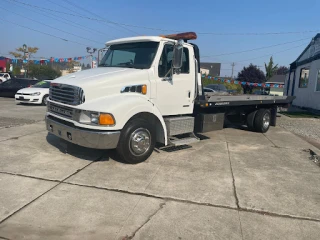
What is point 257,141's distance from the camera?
801 centimetres

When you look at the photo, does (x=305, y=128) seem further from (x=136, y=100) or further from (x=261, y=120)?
(x=136, y=100)

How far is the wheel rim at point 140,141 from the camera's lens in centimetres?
509

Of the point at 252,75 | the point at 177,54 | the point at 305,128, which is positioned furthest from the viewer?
the point at 252,75

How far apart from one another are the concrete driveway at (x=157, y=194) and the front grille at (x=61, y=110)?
0.90 metres

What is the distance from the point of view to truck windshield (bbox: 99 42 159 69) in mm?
5660

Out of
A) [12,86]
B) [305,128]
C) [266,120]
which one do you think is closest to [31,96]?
[12,86]

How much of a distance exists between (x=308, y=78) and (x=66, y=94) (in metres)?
18.0

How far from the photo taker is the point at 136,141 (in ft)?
16.8

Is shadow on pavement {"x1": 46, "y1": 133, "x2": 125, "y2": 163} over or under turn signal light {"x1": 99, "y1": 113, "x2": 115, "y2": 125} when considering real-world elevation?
under

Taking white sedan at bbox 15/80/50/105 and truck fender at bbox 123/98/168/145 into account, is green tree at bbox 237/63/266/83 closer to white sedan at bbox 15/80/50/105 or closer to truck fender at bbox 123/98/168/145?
white sedan at bbox 15/80/50/105

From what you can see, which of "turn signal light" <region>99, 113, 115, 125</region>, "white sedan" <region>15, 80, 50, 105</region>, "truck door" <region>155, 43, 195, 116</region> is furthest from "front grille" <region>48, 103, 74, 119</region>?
"white sedan" <region>15, 80, 50, 105</region>

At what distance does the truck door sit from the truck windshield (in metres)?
0.25

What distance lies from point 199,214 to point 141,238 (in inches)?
36.3

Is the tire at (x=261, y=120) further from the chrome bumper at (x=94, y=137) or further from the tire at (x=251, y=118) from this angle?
the chrome bumper at (x=94, y=137)
